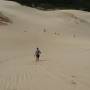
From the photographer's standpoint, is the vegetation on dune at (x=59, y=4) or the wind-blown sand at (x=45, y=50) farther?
the vegetation on dune at (x=59, y=4)

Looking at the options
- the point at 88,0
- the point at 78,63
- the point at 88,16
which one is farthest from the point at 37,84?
the point at 88,0

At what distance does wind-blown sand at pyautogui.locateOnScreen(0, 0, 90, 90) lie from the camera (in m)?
11.6

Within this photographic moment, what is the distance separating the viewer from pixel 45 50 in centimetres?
1883

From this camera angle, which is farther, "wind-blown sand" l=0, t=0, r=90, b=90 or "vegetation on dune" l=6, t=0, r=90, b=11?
"vegetation on dune" l=6, t=0, r=90, b=11

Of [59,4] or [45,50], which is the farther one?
[59,4]

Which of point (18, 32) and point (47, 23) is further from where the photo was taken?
point (47, 23)

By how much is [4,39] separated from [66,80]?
9.24m

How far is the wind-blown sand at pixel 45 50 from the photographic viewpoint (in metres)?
11.6

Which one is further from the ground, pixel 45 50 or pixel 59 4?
pixel 59 4

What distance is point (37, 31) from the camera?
23.9 meters

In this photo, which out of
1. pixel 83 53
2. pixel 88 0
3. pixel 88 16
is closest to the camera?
pixel 83 53

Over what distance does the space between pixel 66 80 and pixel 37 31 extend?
12.3 metres

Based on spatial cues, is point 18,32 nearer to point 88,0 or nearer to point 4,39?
point 4,39

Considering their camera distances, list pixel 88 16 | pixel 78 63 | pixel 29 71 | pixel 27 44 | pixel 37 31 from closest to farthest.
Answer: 1. pixel 29 71
2. pixel 78 63
3. pixel 27 44
4. pixel 37 31
5. pixel 88 16
